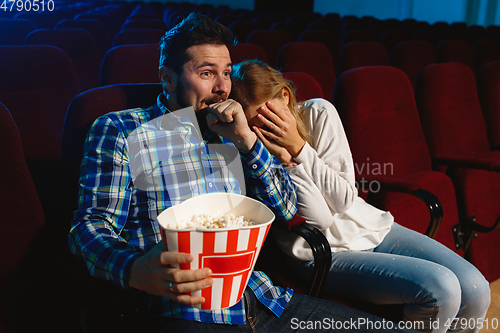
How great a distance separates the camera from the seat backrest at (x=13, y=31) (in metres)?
2.70

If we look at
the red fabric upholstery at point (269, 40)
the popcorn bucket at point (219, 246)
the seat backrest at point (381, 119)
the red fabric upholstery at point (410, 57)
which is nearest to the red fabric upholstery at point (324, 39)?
the red fabric upholstery at point (269, 40)

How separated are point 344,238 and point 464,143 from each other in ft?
3.65

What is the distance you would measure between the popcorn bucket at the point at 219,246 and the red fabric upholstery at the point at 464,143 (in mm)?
1287

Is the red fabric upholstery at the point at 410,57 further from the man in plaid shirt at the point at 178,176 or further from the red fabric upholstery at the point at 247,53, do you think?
the man in plaid shirt at the point at 178,176

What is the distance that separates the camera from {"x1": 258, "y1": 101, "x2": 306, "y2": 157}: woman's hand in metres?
1.12

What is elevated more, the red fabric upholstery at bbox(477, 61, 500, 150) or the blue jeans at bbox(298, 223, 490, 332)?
the red fabric upholstery at bbox(477, 61, 500, 150)

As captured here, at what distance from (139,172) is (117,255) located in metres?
0.24

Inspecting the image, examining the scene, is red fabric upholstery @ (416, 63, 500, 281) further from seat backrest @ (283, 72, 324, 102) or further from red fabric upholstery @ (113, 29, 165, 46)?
red fabric upholstery @ (113, 29, 165, 46)

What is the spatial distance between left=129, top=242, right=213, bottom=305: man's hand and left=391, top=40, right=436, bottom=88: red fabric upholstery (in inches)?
113

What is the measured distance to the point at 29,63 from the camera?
5.01 feet

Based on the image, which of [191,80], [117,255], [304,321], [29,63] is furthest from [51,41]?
[304,321]

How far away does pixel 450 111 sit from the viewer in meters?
1.94

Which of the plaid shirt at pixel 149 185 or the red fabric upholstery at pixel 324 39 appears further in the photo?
the red fabric upholstery at pixel 324 39

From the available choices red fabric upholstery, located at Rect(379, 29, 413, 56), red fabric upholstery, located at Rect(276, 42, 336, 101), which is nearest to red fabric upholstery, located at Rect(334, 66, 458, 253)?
red fabric upholstery, located at Rect(276, 42, 336, 101)
